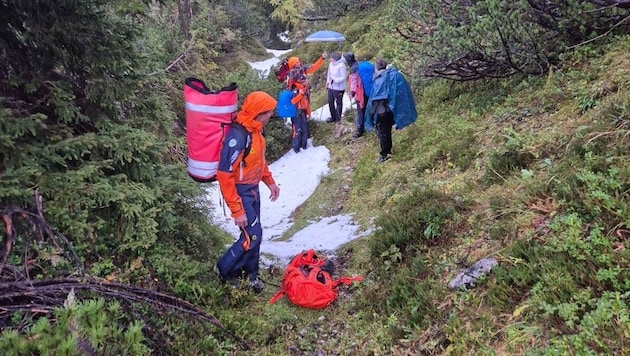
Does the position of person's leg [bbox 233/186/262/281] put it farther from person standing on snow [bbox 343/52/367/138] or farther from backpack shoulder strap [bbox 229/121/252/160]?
person standing on snow [bbox 343/52/367/138]

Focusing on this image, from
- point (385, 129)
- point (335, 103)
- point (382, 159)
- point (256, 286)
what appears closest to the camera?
point (256, 286)

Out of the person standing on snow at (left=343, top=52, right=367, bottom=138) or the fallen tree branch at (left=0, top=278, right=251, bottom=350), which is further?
the person standing on snow at (left=343, top=52, right=367, bottom=138)

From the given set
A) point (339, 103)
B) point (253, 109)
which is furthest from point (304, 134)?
point (253, 109)

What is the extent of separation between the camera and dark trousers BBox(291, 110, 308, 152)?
12836 mm

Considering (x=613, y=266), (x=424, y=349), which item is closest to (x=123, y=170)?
(x=424, y=349)

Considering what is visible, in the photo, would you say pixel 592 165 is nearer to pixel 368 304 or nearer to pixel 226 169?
pixel 368 304

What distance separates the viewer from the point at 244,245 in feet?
16.7

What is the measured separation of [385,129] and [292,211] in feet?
8.67

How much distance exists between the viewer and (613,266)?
127 inches

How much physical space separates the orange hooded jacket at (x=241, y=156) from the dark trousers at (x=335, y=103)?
28.5 feet

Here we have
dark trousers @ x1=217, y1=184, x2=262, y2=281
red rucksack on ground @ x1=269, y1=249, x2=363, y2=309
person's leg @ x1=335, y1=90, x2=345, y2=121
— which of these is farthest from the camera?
person's leg @ x1=335, y1=90, x2=345, y2=121

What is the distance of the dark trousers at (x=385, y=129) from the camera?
29.8ft

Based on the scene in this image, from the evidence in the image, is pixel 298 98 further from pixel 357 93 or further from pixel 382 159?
pixel 382 159

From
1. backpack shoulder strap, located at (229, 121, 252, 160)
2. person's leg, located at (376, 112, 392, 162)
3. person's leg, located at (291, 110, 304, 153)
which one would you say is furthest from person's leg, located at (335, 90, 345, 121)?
backpack shoulder strap, located at (229, 121, 252, 160)
